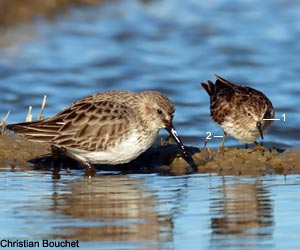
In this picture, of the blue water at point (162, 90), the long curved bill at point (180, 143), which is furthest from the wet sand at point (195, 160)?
the blue water at point (162, 90)

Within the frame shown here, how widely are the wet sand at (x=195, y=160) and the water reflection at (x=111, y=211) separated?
67cm

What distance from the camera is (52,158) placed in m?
12.1

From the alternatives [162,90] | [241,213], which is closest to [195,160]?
[241,213]

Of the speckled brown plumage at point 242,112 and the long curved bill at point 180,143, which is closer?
the long curved bill at point 180,143

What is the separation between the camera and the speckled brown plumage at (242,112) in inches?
497

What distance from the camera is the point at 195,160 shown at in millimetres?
11906

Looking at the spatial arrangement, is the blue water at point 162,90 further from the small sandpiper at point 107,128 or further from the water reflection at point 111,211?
the small sandpiper at point 107,128

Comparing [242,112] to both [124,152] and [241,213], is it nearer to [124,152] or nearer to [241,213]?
[124,152]

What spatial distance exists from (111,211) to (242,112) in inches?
143

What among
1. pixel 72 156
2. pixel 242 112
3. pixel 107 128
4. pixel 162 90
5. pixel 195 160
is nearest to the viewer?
pixel 107 128

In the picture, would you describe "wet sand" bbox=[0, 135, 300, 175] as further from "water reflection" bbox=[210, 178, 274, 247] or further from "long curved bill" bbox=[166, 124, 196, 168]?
"water reflection" bbox=[210, 178, 274, 247]

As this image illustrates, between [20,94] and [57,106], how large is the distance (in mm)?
1310

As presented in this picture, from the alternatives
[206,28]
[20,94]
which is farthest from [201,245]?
[206,28]

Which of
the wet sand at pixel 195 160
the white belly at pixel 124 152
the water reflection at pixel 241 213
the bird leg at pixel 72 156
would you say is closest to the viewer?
the water reflection at pixel 241 213
